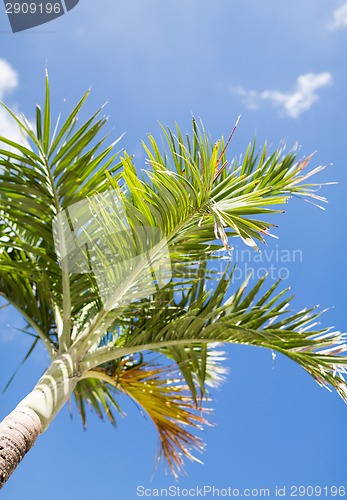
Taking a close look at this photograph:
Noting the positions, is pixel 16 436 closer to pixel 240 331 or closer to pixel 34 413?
pixel 34 413

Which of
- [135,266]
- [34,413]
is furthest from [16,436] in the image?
[135,266]

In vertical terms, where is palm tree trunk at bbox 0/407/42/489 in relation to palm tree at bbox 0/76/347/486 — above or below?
below

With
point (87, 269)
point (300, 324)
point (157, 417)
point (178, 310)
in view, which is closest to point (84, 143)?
point (87, 269)

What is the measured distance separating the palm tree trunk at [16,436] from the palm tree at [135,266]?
0.22ft

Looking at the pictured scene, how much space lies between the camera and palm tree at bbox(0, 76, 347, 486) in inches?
117

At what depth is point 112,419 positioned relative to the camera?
430 centimetres

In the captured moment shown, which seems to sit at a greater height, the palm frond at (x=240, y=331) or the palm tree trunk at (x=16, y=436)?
the palm frond at (x=240, y=331)

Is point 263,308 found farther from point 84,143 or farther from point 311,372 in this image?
point 84,143

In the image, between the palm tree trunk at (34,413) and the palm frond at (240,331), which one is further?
the palm frond at (240,331)

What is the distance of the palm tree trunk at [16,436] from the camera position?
7.83 feet

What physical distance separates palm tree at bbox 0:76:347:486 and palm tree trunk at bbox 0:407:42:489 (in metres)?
0.07

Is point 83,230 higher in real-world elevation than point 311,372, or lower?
higher

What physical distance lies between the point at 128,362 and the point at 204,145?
6.66 feet

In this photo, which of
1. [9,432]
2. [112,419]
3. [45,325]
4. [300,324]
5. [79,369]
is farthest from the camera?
[112,419]
